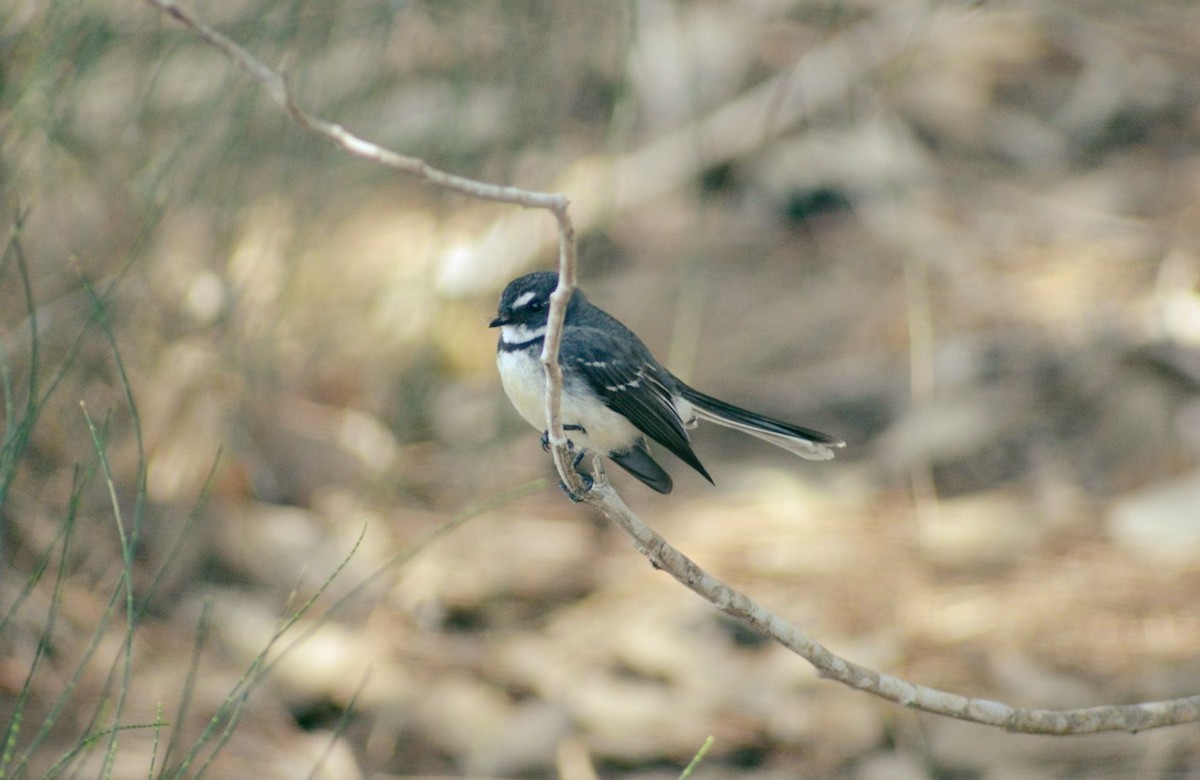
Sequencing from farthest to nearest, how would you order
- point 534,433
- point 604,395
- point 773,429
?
1. point 534,433
2. point 604,395
3. point 773,429

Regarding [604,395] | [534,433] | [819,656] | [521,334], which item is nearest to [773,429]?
[604,395]

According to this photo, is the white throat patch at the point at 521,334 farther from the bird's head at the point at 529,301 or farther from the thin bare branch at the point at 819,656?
the thin bare branch at the point at 819,656

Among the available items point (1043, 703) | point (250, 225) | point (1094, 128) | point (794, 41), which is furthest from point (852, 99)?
point (1043, 703)

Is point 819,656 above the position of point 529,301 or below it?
below

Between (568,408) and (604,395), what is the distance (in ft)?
0.35

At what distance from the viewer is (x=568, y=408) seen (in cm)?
301

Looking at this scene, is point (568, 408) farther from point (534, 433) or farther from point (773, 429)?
point (534, 433)

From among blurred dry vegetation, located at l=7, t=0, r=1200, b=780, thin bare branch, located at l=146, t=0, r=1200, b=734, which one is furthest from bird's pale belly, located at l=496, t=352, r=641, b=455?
blurred dry vegetation, located at l=7, t=0, r=1200, b=780

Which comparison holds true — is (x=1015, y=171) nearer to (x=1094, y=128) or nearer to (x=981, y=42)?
(x=1094, y=128)

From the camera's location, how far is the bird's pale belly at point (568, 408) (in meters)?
2.93

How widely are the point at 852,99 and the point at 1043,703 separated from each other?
325cm

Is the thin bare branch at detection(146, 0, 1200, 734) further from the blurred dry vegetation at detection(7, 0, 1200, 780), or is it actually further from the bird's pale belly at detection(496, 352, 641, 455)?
the blurred dry vegetation at detection(7, 0, 1200, 780)

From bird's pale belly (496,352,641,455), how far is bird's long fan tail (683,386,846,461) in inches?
7.8

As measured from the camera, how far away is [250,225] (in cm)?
518
